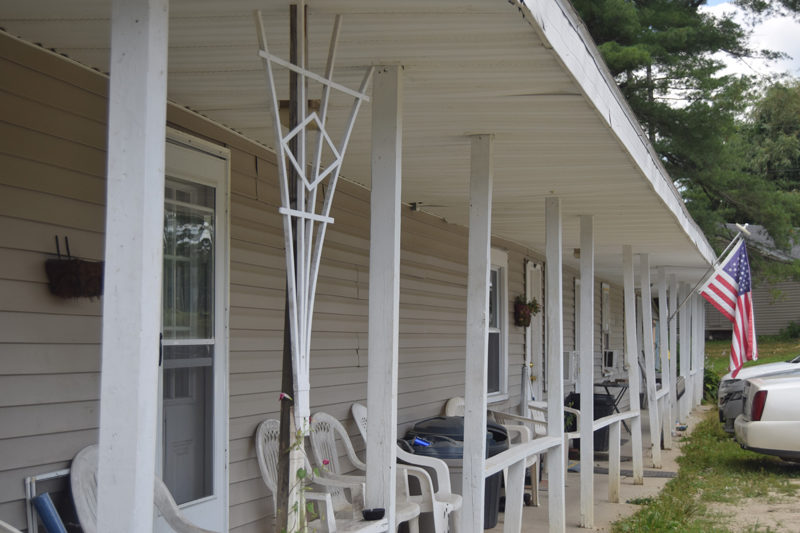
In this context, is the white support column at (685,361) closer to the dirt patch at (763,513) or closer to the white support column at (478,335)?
the dirt patch at (763,513)

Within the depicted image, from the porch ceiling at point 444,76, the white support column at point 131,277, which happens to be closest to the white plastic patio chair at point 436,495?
the porch ceiling at point 444,76

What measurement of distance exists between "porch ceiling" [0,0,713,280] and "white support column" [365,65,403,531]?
19cm

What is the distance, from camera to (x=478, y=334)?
5016 mm

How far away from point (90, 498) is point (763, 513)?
6.49m

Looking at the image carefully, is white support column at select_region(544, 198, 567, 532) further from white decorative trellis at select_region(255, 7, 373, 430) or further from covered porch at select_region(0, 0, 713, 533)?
white decorative trellis at select_region(255, 7, 373, 430)

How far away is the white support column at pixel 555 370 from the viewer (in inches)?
264

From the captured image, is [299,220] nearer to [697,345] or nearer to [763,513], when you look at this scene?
[763,513]

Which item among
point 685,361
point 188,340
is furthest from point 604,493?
point 685,361

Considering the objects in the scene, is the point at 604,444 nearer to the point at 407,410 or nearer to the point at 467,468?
the point at 407,410

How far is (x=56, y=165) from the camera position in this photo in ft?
12.5

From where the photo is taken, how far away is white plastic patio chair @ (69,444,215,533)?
370 centimetres

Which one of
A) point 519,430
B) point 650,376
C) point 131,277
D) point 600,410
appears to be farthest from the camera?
point 600,410

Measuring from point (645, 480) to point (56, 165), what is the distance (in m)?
7.97

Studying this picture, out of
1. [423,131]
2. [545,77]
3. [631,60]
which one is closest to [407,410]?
[423,131]
